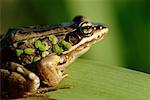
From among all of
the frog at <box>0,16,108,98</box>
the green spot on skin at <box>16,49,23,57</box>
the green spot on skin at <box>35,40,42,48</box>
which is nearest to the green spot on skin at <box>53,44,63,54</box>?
the frog at <box>0,16,108,98</box>

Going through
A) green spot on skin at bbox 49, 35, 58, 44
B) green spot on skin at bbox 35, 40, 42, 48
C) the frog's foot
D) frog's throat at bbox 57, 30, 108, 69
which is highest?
green spot on skin at bbox 49, 35, 58, 44

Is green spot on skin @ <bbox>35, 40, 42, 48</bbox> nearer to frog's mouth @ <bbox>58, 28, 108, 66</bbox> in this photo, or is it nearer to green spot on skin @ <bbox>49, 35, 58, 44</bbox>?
green spot on skin @ <bbox>49, 35, 58, 44</bbox>

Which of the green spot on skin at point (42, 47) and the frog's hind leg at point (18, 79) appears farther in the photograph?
the green spot on skin at point (42, 47)

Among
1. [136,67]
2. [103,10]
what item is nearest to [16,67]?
[103,10]

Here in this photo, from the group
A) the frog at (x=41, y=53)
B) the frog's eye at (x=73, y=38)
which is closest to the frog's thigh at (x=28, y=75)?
the frog at (x=41, y=53)

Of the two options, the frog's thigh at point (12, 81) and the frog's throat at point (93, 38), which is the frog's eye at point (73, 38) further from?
the frog's thigh at point (12, 81)

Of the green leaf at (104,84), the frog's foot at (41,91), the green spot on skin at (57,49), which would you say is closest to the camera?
the green leaf at (104,84)

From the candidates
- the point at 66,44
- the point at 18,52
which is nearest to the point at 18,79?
the point at 18,52
